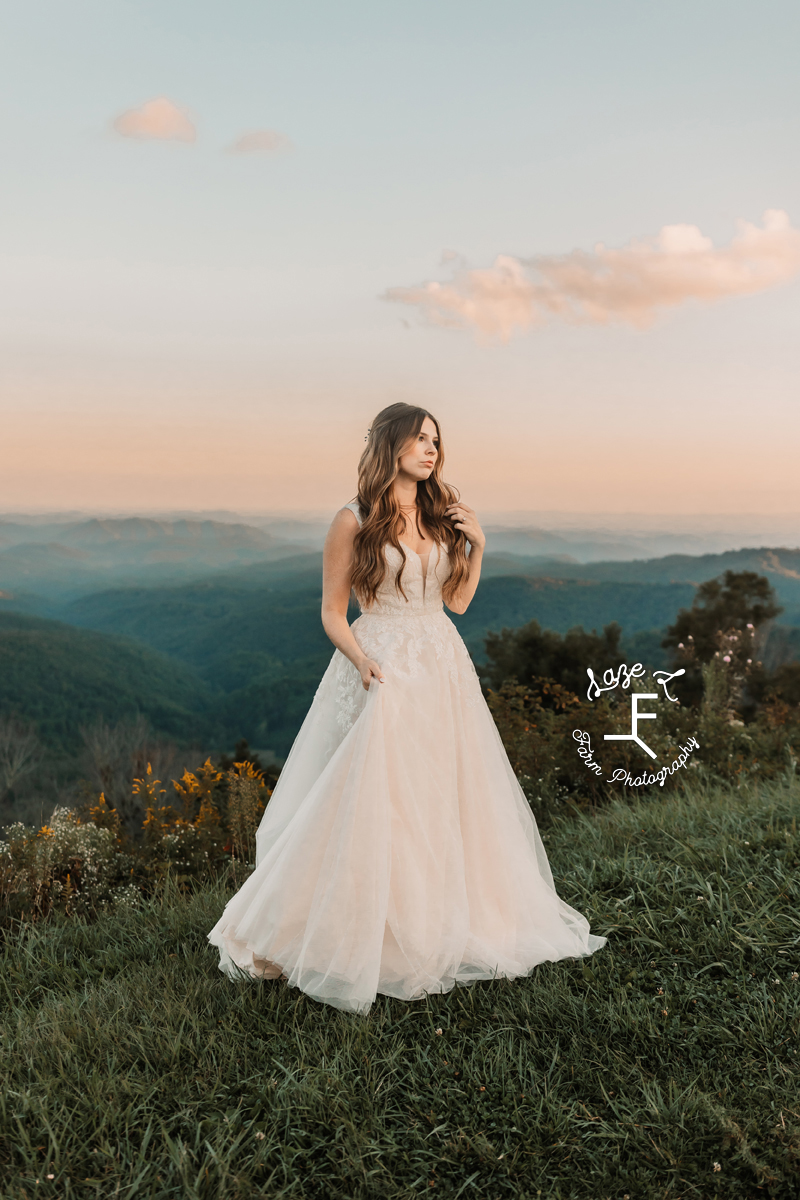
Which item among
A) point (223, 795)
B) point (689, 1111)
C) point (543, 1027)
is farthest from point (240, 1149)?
point (223, 795)

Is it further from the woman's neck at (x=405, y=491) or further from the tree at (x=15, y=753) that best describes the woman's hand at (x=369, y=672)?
the tree at (x=15, y=753)

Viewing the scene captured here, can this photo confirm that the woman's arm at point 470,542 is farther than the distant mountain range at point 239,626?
No

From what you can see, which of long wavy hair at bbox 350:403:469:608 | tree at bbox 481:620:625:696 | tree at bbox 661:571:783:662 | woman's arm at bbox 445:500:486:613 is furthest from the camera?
tree at bbox 661:571:783:662

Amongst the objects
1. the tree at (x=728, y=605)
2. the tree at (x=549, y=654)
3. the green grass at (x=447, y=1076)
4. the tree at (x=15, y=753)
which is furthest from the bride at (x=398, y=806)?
the tree at (x=15, y=753)

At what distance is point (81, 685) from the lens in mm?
43406

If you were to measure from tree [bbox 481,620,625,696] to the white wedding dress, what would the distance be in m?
9.34

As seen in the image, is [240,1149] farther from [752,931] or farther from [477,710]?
[752,931]

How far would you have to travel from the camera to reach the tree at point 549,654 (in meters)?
12.7

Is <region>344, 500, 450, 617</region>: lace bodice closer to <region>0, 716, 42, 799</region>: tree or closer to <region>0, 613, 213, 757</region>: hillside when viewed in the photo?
<region>0, 716, 42, 799</region>: tree

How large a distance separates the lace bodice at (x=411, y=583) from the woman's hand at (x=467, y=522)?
6.1 inches

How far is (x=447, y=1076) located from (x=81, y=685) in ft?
148

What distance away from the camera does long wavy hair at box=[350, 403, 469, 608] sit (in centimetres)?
312

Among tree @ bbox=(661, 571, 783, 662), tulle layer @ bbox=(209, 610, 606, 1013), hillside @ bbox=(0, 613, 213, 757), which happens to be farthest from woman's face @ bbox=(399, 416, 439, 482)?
hillside @ bbox=(0, 613, 213, 757)

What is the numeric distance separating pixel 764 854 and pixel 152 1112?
3125 millimetres
